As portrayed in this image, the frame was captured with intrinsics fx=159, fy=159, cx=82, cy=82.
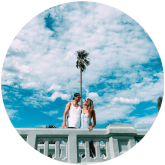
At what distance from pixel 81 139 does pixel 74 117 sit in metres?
0.79

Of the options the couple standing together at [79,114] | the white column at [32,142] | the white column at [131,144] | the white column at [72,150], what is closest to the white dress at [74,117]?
the couple standing together at [79,114]

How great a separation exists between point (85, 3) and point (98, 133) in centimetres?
572

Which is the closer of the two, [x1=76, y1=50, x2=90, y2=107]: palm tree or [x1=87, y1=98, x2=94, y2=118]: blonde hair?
[x1=87, y1=98, x2=94, y2=118]: blonde hair

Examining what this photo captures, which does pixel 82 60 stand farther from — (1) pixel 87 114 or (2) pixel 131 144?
(2) pixel 131 144

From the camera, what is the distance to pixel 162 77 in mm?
6594

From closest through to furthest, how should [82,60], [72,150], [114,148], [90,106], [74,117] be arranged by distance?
[72,150] → [114,148] → [74,117] → [90,106] → [82,60]

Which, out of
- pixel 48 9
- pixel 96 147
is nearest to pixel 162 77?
pixel 96 147

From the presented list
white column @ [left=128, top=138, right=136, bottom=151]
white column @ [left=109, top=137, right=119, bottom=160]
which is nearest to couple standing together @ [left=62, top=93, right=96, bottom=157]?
white column @ [left=109, top=137, right=119, bottom=160]

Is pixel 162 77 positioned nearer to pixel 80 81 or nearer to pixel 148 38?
pixel 148 38

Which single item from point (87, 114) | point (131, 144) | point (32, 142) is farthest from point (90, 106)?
point (32, 142)

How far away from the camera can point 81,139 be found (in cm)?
511

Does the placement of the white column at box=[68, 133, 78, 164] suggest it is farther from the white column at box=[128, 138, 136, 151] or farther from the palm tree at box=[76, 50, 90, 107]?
the palm tree at box=[76, 50, 90, 107]

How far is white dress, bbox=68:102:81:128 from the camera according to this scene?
548 cm

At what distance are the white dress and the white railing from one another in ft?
1.29
